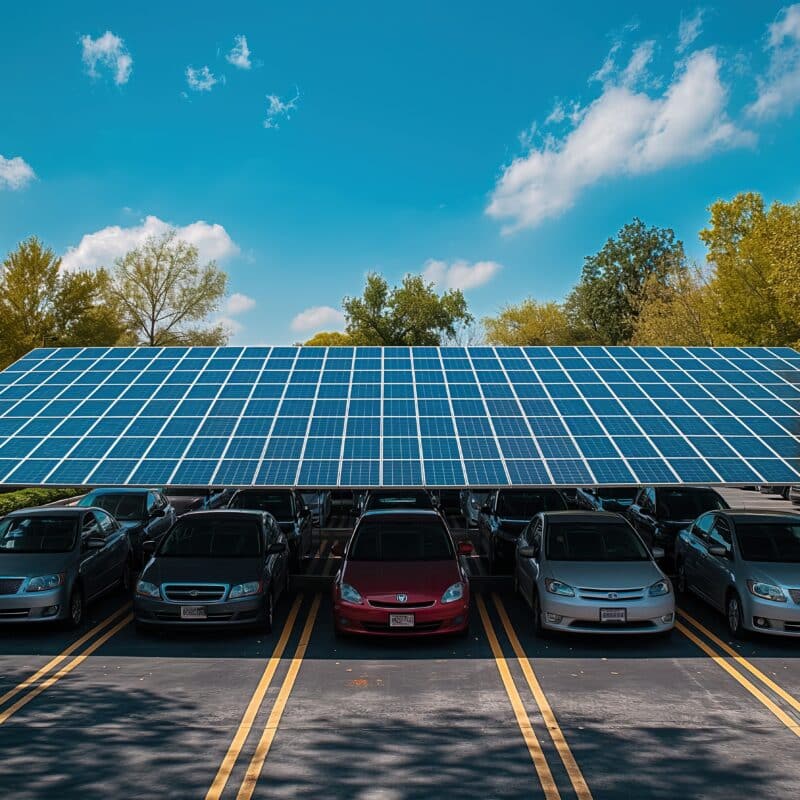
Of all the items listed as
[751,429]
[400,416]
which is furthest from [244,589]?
[751,429]

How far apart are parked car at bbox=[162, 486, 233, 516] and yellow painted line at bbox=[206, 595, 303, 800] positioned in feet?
8.92

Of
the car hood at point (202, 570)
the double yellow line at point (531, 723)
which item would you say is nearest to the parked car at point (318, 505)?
the car hood at point (202, 570)

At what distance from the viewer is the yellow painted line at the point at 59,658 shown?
8219 mm

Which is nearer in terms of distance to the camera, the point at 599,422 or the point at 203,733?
the point at 203,733

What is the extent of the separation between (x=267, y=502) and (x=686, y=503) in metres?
9.84

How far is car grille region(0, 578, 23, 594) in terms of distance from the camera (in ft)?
33.8

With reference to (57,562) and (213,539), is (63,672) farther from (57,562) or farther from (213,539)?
(213,539)

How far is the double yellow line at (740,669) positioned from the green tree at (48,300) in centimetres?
3372

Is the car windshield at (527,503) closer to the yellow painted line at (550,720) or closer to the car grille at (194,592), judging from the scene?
the yellow painted line at (550,720)

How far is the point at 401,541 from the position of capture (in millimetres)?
11133

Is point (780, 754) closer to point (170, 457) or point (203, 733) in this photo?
point (203, 733)

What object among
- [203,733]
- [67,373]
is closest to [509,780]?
[203,733]

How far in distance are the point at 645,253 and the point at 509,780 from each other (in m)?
Result: 75.0

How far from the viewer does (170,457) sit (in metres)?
12.5
